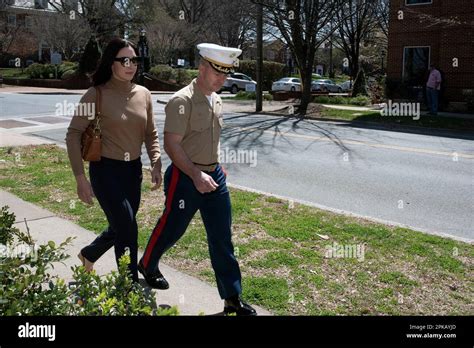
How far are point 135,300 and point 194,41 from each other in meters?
50.6

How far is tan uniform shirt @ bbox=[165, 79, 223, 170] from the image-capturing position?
3.53 metres

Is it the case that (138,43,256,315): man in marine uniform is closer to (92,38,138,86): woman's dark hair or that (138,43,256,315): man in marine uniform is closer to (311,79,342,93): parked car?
(92,38,138,86): woman's dark hair

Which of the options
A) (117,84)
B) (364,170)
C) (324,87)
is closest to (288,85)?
(324,87)

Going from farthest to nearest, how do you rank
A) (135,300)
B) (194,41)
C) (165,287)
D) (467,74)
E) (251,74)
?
1. (194,41)
2. (251,74)
3. (467,74)
4. (165,287)
5. (135,300)

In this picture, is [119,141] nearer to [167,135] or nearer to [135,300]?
[167,135]

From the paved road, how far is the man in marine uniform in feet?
10.8

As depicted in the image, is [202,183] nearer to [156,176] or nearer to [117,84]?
[156,176]

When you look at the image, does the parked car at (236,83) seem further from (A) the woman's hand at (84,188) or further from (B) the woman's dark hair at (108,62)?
(A) the woman's hand at (84,188)

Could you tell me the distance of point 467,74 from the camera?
21.4m

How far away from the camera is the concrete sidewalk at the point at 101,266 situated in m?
3.96

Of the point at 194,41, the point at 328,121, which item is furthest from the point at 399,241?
the point at 194,41

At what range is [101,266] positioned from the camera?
15.4 ft

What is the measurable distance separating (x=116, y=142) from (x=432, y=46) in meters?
21.8

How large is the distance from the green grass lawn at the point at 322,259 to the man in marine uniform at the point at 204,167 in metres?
0.56
